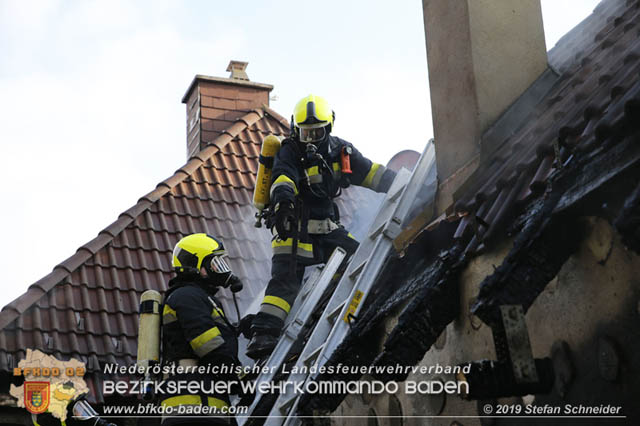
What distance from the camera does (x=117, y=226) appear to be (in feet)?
27.2

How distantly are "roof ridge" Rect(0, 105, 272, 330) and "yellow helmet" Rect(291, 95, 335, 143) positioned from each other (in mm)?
3010

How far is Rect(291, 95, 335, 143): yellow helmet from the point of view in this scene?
19.9 ft

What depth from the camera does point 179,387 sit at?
15.5 feet

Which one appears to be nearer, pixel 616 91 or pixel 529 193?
pixel 616 91

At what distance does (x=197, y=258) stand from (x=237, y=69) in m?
6.39

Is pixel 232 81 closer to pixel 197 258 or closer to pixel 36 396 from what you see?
pixel 36 396

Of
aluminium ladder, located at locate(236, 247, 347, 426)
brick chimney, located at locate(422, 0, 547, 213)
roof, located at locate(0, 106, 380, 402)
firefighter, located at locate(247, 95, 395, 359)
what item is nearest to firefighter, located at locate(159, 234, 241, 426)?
aluminium ladder, located at locate(236, 247, 347, 426)

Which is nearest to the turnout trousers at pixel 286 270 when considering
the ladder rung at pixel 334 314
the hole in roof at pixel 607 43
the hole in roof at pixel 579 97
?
the ladder rung at pixel 334 314

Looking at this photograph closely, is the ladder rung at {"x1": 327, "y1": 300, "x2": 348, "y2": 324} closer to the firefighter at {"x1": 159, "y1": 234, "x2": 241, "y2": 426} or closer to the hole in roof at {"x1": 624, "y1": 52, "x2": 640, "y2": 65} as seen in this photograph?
the firefighter at {"x1": 159, "y1": 234, "x2": 241, "y2": 426}

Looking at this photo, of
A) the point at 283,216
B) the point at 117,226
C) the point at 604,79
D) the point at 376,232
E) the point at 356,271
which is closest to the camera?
the point at 604,79

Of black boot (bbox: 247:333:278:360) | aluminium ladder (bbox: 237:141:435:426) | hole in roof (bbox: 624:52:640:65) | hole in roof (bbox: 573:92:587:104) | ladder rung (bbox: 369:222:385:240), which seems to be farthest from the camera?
black boot (bbox: 247:333:278:360)

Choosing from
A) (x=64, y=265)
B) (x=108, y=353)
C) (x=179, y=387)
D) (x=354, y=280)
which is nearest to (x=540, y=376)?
(x=354, y=280)

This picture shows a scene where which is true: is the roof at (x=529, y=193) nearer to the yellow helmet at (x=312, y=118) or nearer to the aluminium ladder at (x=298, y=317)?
the aluminium ladder at (x=298, y=317)

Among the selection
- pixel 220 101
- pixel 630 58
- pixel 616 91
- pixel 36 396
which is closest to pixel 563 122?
pixel 630 58
